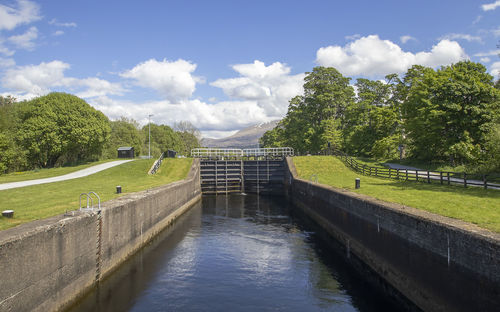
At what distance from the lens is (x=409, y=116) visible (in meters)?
38.6

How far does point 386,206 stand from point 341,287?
3845 mm

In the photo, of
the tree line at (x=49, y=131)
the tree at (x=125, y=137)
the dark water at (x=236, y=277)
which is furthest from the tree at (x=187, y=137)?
the dark water at (x=236, y=277)

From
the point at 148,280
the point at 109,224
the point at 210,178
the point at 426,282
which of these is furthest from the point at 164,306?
the point at 210,178

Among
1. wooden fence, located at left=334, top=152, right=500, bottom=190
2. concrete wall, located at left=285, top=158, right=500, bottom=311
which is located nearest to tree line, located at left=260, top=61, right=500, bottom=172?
wooden fence, located at left=334, top=152, right=500, bottom=190

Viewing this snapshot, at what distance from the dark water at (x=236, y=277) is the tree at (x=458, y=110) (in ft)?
57.6

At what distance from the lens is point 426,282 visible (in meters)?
10.0

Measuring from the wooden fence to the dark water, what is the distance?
8.90m

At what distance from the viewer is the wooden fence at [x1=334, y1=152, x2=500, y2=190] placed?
60.6 feet

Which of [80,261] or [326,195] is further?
[326,195]

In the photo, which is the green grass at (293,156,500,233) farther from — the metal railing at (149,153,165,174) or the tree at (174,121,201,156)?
the tree at (174,121,201,156)

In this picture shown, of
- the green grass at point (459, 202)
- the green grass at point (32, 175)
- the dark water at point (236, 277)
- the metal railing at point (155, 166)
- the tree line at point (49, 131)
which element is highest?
the tree line at point (49, 131)

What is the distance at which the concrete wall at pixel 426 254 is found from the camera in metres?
7.84

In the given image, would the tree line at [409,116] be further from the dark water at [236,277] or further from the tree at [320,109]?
the dark water at [236,277]

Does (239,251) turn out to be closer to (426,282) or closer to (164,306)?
(164,306)
